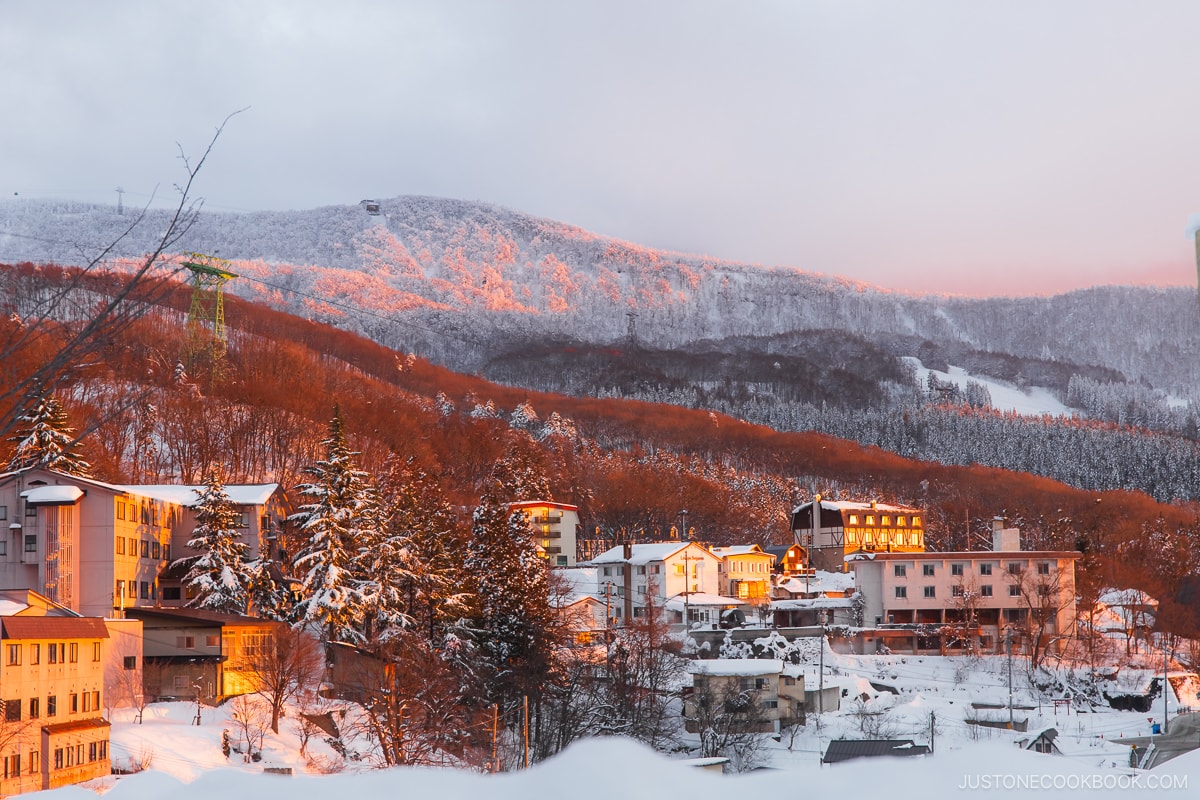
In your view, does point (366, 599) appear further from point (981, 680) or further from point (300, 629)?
point (981, 680)

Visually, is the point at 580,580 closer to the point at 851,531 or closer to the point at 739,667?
the point at 739,667

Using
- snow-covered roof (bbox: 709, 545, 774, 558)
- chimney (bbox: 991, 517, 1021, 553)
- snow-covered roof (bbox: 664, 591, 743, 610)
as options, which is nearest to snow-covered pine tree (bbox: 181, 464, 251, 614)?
snow-covered roof (bbox: 664, 591, 743, 610)

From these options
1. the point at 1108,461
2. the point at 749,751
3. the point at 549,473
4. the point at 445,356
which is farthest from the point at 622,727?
the point at 445,356

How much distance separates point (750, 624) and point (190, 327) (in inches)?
2238

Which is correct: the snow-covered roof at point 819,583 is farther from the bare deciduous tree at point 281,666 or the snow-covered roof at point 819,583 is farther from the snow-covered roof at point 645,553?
the bare deciduous tree at point 281,666

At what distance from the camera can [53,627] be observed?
26.2 meters

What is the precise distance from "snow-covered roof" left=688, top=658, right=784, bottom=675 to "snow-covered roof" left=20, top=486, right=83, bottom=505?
20920 mm

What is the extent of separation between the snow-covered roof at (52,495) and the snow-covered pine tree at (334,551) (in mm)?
6755

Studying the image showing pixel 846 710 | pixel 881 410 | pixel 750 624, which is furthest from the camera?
pixel 881 410

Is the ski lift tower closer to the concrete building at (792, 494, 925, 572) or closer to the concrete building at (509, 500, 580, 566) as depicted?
the concrete building at (509, 500, 580, 566)

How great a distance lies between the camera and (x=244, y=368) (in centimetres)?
8875

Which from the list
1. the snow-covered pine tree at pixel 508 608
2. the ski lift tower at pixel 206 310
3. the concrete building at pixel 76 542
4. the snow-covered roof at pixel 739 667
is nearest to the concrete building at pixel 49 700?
the concrete building at pixel 76 542

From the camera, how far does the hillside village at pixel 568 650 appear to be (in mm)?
26828

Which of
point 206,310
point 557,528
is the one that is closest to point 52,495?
point 557,528
